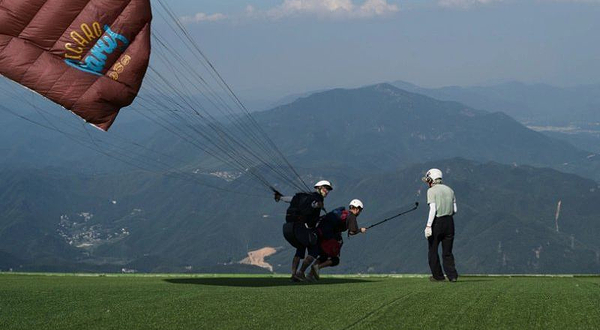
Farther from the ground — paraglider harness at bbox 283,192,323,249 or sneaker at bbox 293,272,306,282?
paraglider harness at bbox 283,192,323,249

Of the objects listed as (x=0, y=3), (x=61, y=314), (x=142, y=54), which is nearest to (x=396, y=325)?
(x=61, y=314)

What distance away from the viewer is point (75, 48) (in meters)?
23.5

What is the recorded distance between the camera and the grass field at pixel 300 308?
1361cm

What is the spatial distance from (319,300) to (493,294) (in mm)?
3738

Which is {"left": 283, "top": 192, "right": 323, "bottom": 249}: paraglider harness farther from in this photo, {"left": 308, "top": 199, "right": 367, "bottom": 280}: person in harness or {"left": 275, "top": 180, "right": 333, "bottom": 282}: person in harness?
{"left": 308, "top": 199, "right": 367, "bottom": 280}: person in harness

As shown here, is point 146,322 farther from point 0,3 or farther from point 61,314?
point 0,3

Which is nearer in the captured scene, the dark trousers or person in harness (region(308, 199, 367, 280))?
the dark trousers

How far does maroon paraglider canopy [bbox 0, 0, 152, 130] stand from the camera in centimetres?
2316

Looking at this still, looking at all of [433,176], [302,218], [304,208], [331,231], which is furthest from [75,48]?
[433,176]

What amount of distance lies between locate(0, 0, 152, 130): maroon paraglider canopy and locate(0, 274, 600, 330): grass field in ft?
22.7

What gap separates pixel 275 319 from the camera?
14148 mm

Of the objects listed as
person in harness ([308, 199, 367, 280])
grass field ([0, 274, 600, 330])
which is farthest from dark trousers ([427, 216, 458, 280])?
grass field ([0, 274, 600, 330])

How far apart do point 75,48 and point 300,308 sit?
11751mm

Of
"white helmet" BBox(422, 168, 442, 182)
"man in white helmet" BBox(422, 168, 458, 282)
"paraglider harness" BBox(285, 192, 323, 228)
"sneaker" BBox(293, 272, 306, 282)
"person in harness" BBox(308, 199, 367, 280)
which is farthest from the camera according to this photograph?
"person in harness" BBox(308, 199, 367, 280)
